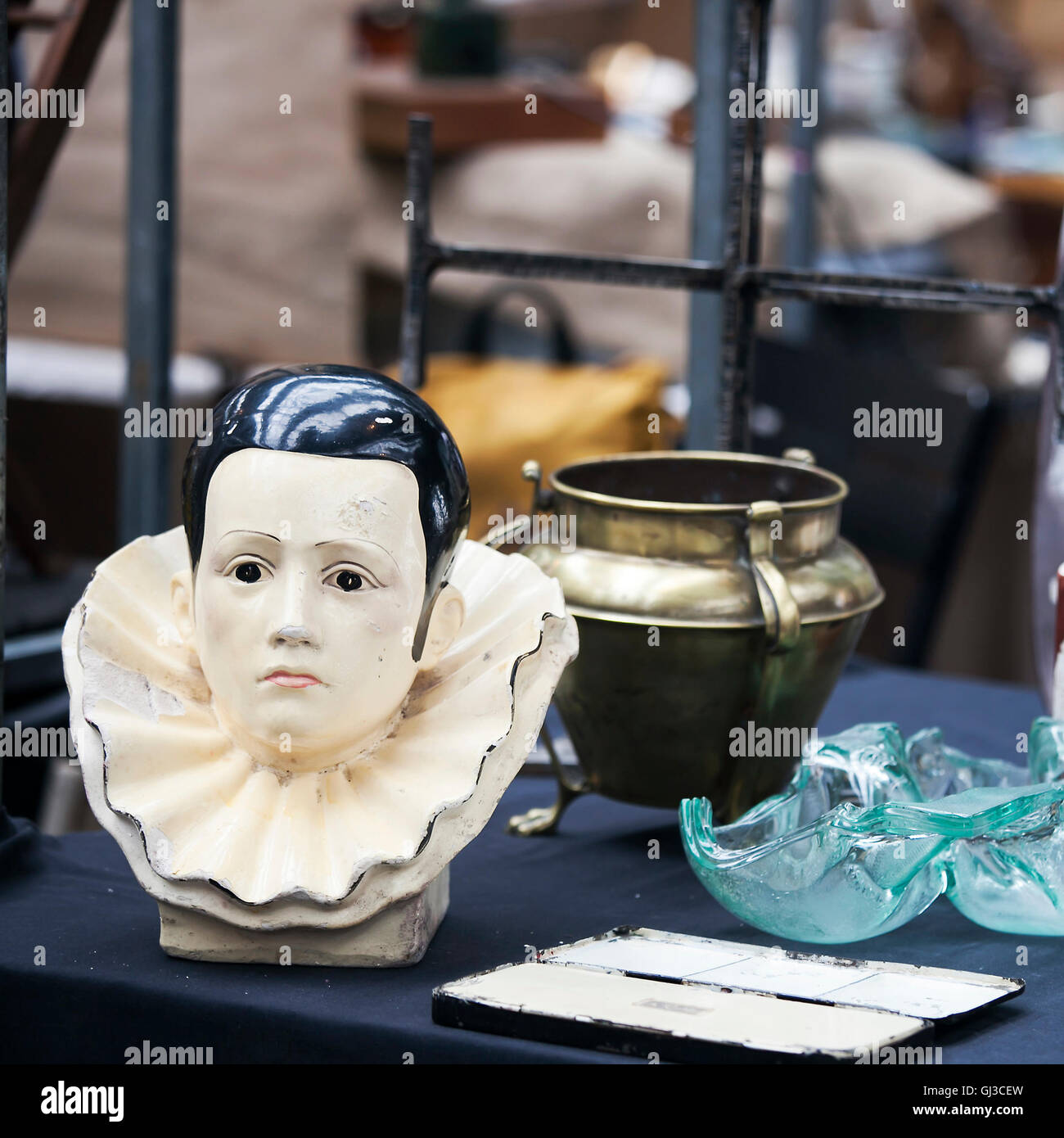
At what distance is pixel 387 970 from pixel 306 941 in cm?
5

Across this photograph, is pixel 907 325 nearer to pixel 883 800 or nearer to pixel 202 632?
pixel 883 800

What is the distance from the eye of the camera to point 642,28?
4727 millimetres

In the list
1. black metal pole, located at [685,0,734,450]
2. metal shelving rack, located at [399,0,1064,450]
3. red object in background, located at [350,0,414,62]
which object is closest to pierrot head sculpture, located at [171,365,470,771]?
metal shelving rack, located at [399,0,1064,450]

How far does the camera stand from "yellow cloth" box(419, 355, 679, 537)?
214 cm

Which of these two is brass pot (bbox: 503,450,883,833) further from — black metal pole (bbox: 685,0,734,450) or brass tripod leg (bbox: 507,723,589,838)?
black metal pole (bbox: 685,0,734,450)

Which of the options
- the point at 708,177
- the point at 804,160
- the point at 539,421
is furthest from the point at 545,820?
the point at 804,160

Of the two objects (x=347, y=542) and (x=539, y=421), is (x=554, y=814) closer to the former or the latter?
(x=347, y=542)

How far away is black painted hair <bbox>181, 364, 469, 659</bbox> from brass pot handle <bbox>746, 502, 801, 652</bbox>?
0.25 meters

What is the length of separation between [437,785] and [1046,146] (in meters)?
3.27

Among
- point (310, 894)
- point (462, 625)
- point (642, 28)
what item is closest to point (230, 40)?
point (462, 625)

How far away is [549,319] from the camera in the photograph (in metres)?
2.63

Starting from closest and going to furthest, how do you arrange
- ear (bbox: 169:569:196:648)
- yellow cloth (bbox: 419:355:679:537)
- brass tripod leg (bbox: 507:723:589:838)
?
1. ear (bbox: 169:569:196:648)
2. brass tripod leg (bbox: 507:723:589:838)
3. yellow cloth (bbox: 419:355:679:537)
